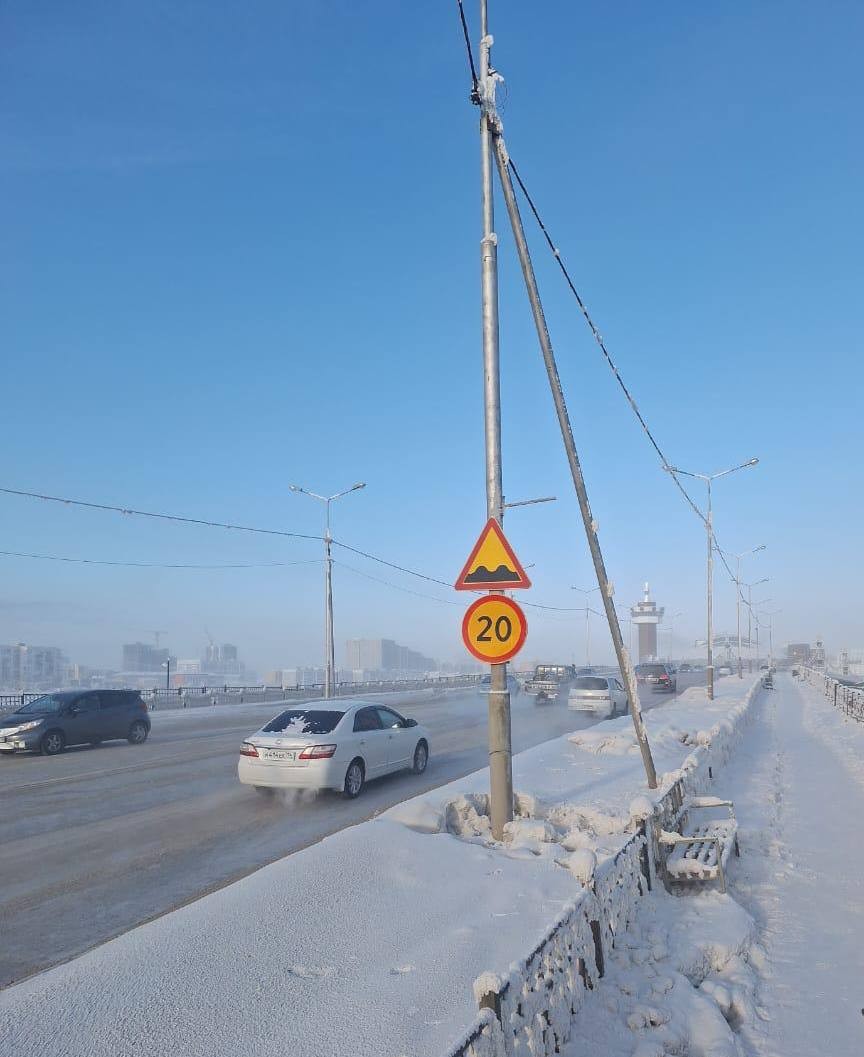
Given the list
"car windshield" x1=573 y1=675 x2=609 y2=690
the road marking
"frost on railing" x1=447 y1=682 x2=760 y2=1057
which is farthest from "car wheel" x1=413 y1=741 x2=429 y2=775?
"car windshield" x1=573 y1=675 x2=609 y2=690

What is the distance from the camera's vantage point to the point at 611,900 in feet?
18.0

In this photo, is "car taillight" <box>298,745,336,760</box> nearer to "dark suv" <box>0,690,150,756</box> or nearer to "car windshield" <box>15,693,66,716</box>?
"dark suv" <box>0,690,150,756</box>

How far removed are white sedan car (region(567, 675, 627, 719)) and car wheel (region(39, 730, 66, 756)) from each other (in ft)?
58.4

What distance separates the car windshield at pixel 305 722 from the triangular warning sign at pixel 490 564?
5.37 m

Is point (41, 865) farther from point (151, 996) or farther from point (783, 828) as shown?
point (783, 828)

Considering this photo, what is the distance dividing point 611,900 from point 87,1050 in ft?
11.4

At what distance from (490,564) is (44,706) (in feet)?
54.6

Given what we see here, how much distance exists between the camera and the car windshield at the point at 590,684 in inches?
1175

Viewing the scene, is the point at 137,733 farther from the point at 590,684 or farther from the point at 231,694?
the point at 231,694

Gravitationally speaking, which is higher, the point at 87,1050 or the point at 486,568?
the point at 486,568

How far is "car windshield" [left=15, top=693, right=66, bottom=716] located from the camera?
19.6 metres

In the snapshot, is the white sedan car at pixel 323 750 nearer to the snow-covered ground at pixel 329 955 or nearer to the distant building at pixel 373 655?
the snow-covered ground at pixel 329 955

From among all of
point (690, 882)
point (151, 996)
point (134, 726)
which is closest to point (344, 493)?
point (134, 726)

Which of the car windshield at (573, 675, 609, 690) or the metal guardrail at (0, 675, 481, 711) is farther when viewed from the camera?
the metal guardrail at (0, 675, 481, 711)
